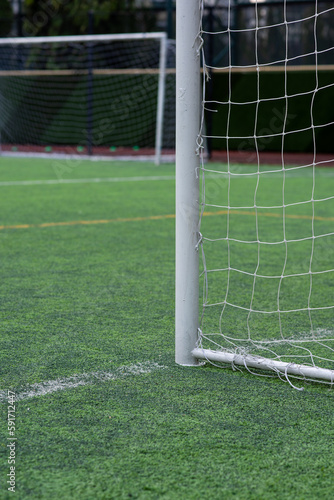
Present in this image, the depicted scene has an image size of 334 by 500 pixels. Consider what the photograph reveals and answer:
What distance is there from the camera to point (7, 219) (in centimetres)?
630

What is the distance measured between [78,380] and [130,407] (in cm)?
30

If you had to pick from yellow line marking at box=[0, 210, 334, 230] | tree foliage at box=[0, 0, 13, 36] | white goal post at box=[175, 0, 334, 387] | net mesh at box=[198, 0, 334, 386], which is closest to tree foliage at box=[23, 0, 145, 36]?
tree foliage at box=[0, 0, 13, 36]

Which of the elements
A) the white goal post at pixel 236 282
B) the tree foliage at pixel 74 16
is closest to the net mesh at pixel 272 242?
the white goal post at pixel 236 282

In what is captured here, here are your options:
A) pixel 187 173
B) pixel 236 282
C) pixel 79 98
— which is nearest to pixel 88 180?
pixel 236 282

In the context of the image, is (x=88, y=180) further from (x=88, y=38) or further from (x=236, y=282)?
(x=236, y=282)

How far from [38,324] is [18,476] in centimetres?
138

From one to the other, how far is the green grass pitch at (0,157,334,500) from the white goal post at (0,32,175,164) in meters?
11.6

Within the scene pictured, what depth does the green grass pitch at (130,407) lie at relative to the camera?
1730mm

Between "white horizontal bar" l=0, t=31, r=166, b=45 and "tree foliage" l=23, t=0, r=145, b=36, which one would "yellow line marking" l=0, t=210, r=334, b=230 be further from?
"tree foliage" l=23, t=0, r=145, b=36

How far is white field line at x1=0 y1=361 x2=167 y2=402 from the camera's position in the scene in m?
2.30

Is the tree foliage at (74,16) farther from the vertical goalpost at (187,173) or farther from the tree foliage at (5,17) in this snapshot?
the vertical goalpost at (187,173)

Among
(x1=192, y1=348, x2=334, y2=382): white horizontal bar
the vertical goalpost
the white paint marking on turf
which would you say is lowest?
the white paint marking on turf

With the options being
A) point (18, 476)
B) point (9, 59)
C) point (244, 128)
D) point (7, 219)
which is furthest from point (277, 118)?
point (18, 476)

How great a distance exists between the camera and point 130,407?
2191 mm
